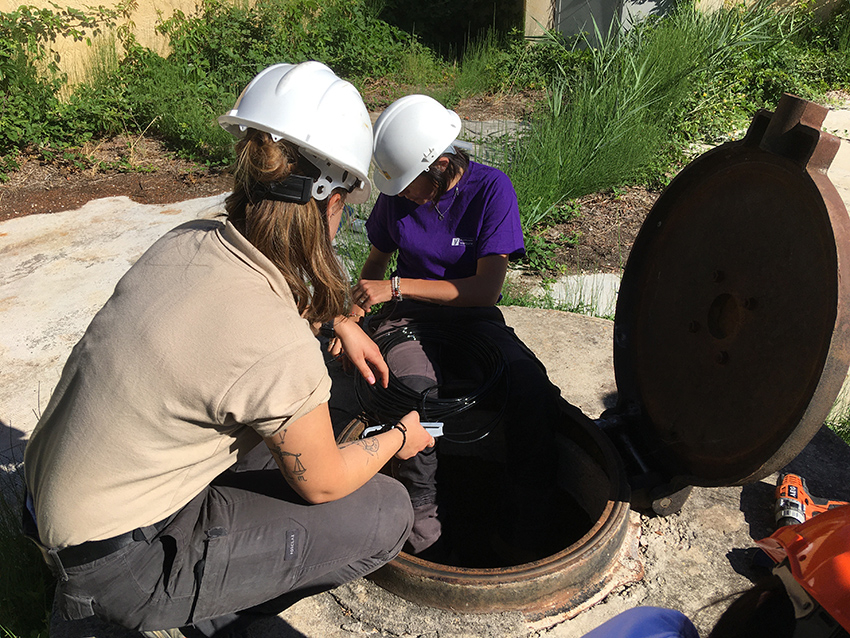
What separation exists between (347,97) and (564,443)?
158 cm

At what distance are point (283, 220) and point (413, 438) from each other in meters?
0.83

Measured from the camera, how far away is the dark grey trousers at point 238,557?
5.58 ft

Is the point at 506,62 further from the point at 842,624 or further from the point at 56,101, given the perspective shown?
the point at 842,624

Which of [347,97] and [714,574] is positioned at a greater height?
[347,97]

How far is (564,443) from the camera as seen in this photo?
2643 millimetres

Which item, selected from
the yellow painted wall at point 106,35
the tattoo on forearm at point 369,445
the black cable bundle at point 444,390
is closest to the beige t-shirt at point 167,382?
the tattoo on forearm at point 369,445

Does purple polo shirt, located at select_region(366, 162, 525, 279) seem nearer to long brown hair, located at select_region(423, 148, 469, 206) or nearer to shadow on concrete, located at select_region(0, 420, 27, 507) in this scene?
long brown hair, located at select_region(423, 148, 469, 206)

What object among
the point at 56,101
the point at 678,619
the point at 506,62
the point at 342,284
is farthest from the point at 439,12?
the point at 678,619

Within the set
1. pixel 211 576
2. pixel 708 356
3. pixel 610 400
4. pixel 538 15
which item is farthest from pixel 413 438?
pixel 538 15

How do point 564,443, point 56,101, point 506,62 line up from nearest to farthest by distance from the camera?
point 564,443, point 56,101, point 506,62

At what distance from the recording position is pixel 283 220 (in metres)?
1.62

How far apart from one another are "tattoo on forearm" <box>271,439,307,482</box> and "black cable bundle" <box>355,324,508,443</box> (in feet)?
2.70

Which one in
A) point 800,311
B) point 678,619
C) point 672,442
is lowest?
point 672,442

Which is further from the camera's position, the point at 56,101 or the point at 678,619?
the point at 56,101
